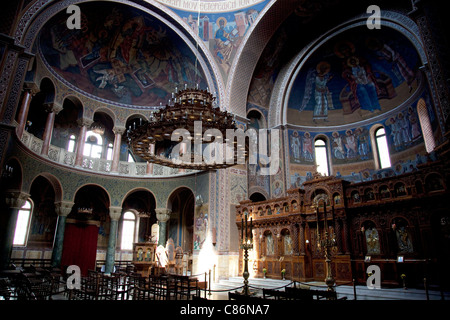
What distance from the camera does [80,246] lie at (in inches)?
704

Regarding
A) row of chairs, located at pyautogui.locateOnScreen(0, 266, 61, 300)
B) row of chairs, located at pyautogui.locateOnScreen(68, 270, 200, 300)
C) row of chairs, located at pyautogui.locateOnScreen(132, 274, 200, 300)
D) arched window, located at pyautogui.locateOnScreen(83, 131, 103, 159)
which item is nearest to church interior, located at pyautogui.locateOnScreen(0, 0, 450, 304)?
arched window, located at pyautogui.locateOnScreen(83, 131, 103, 159)

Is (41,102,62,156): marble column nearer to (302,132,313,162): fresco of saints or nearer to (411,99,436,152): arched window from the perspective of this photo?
(302,132,313,162): fresco of saints

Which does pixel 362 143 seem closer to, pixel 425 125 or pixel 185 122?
pixel 425 125

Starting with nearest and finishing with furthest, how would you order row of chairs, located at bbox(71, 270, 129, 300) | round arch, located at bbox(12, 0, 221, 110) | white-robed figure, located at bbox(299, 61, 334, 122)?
row of chairs, located at bbox(71, 270, 129, 300)
round arch, located at bbox(12, 0, 221, 110)
white-robed figure, located at bbox(299, 61, 334, 122)

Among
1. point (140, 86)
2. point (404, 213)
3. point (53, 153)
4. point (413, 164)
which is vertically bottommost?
point (404, 213)

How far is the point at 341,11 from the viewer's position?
53.5ft

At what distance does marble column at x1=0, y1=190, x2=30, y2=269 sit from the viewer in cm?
1211

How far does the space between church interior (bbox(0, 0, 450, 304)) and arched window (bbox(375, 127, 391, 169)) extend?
0.35ft

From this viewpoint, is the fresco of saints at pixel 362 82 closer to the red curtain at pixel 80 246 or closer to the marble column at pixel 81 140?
the marble column at pixel 81 140

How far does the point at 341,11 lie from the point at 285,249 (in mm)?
13096

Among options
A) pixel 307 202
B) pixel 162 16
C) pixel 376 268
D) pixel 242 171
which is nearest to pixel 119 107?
pixel 162 16

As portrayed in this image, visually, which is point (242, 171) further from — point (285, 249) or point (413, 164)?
point (413, 164)

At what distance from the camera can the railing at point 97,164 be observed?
15031 millimetres

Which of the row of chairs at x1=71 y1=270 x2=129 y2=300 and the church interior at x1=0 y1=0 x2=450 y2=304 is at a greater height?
the church interior at x1=0 y1=0 x2=450 y2=304
